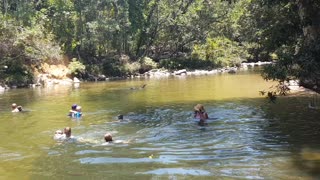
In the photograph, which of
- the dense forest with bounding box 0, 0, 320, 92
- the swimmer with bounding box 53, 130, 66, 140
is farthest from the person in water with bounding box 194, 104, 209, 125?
the dense forest with bounding box 0, 0, 320, 92

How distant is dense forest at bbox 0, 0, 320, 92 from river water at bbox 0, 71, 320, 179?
1534 centimetres

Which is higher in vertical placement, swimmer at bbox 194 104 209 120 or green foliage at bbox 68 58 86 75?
green foliage at bbox 68 58 86 75

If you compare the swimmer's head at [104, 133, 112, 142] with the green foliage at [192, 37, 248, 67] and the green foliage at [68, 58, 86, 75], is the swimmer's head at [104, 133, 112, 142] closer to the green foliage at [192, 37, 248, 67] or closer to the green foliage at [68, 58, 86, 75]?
the green foliage at [68, 58, 86, 75]

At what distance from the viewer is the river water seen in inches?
503

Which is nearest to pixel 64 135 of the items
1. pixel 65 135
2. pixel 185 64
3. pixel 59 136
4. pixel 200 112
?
pixel 65 135

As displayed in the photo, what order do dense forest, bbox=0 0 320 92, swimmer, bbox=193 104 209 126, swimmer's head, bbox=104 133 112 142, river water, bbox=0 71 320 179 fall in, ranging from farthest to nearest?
dense forest, bbox=0 0 320 92, swimmer, bbox=193 104 209 126, swimmer's head, bbox=104 133 112 142, river water, bbox=0 71 320 179

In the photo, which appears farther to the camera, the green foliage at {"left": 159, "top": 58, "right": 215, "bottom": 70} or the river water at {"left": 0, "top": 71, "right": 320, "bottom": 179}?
the green foliage at {"left": 159, "top": 58, "right": 215, "bottom": 70}

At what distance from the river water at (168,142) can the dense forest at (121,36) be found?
15.3 meters

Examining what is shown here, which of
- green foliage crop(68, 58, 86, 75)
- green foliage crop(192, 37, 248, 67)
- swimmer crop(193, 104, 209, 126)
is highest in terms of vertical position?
green foliage crop(192, 37, 248, 67)

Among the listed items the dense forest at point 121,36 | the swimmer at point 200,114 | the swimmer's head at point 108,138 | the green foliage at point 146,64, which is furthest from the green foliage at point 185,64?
the swimmer's head at point 108,138

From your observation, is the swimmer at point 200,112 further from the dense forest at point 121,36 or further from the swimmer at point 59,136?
the dense forest at point 121,36

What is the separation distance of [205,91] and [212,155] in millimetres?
21136

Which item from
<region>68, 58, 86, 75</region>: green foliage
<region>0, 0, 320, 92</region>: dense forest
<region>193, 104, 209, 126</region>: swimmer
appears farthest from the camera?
<region>68, 58, 86, 75</region>: green foliage

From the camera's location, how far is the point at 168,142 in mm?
16938
